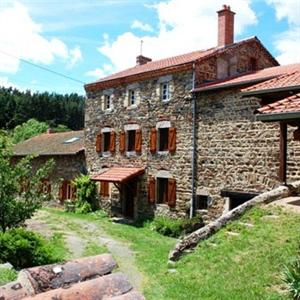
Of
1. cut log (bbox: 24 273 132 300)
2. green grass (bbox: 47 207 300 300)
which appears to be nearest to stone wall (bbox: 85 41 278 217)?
green grass (bbox: 47 207 300 300)

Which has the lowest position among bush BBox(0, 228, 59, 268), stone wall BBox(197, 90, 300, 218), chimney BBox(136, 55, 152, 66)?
bush BBox(0, 228, 59, 268)

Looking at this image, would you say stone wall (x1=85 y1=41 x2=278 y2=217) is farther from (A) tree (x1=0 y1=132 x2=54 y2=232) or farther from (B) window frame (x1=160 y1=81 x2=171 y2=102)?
(A) tree (x1=0 y1=132 x2=54 y2=232)

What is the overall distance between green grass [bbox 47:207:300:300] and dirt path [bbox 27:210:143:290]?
59 centimetres

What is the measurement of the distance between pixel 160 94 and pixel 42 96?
2068 inches

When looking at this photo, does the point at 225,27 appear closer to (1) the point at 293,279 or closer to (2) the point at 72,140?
(2) the point at 72,140

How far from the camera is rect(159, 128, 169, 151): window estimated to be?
67.6 ft

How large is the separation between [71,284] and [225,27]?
737 inches

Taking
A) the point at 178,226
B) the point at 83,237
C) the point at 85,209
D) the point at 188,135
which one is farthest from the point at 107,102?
the point at 83,237

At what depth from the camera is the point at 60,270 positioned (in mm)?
3988

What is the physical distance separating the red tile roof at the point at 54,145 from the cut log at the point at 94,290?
2252 centimetres

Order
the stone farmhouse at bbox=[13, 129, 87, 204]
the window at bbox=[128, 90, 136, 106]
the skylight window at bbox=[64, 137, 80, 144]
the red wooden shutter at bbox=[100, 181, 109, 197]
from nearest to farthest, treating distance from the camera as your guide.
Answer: the window at bbox=[128, 90, 136, 106] → the red wooden shutter at bbox=[100, 181, 109, 197] → the stone farmhouse at bbox=[13, 129, 87, 204] → the skylight window at bbox=[64, 137, 80, 144]

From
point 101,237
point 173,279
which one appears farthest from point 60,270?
point 101,237

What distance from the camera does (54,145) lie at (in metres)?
29.9

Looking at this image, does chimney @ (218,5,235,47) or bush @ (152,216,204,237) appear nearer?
bush @ (152,216,204,237)
